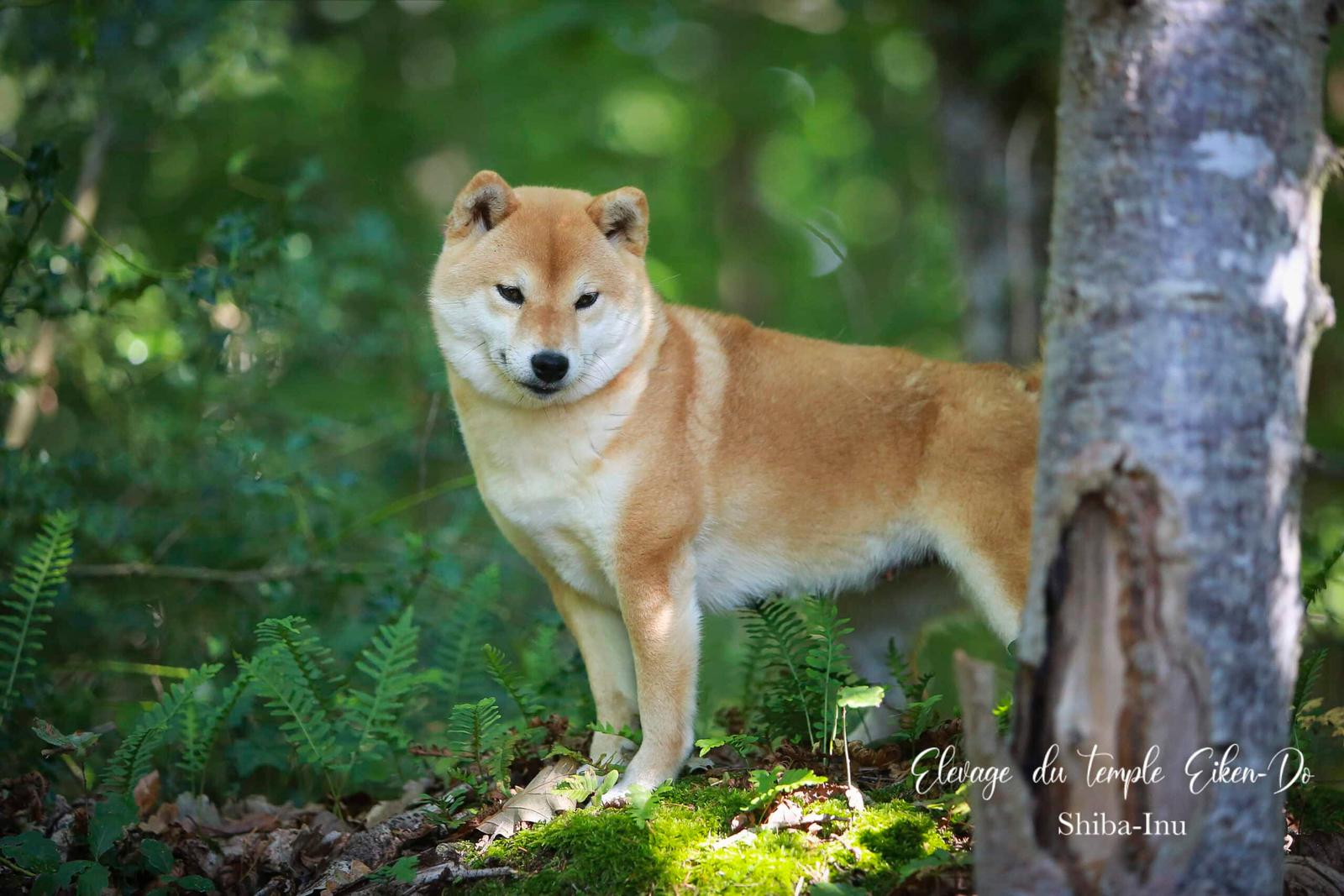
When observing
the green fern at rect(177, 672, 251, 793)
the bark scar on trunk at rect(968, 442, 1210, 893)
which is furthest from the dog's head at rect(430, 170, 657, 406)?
the bark scar on trunk at rect(968, 442, 1210, 893)

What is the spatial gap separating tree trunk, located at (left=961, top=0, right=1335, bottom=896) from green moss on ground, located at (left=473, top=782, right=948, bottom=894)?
745mm

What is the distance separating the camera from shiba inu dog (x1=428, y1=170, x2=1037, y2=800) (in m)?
4.54

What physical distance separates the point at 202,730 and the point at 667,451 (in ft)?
8.03

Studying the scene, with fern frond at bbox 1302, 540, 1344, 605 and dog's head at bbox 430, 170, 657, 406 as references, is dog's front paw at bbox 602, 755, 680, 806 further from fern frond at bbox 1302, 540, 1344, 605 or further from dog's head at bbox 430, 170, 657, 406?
fern frond at bbox 1302, 540, 1344, 605

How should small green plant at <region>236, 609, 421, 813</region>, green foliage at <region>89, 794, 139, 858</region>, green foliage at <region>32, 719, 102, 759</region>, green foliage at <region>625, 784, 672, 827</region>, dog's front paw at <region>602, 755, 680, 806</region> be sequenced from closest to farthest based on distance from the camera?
green foliage at <region>625, 784, 672, 827</region>
green foliage at <region>89, 794, 139, 858</region>
green foliage at <region>32, 719, 102, 759</region>
dog's front paw at <region>602, 755, 680, 806</region>
small green plant at <region>236, 609, 421, 813</region>

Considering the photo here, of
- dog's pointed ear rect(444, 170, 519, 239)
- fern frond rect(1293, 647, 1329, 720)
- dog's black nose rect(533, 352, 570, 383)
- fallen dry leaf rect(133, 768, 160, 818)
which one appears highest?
dog's pointed ear rect(444, 170, 519, 239)

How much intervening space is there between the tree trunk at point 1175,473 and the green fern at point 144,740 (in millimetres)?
3174

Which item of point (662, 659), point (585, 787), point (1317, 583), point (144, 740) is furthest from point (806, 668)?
point (144, 740)

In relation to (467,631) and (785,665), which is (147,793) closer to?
(467,631)

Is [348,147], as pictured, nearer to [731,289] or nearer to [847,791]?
[731,289]

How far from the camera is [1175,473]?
2.70 meters

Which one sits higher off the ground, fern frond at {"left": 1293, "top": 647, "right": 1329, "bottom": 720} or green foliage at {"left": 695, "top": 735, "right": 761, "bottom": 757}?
fern frond at {"left": 1293, "top": 647, "right": 1329, "bottom": 720}

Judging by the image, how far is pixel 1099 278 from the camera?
2814 millimetres

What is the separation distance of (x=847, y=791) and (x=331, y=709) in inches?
91.4
